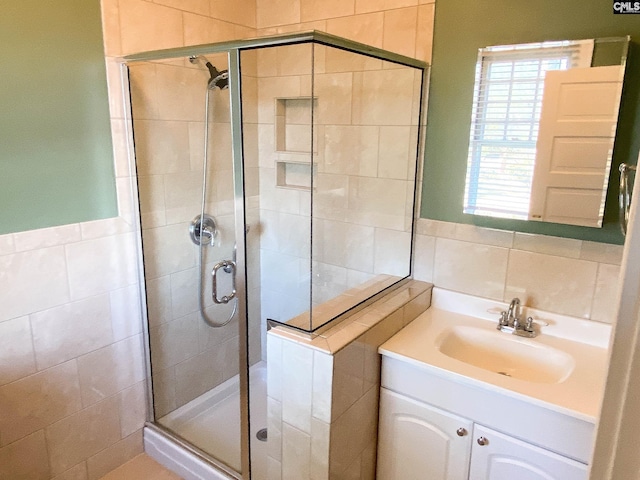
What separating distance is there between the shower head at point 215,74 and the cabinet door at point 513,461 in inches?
62.3

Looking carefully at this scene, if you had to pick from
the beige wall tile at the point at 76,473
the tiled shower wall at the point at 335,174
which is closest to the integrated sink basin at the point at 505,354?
the tiled shower wall at the point at 335,174

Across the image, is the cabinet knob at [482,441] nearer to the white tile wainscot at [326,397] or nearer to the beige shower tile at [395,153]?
the white tile wainscot at [326,397]

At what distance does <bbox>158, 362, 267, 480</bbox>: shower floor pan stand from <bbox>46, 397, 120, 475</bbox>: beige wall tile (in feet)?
0.82

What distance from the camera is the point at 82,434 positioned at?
193 cm

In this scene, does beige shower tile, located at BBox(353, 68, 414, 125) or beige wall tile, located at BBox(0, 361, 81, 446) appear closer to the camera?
beige wall tile, located at BBox(0, 361, 81, 446)

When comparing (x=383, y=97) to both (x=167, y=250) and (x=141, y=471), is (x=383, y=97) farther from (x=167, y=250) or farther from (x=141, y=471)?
(x=141, y=471)

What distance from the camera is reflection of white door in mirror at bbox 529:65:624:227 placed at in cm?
157

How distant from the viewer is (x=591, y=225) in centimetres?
165

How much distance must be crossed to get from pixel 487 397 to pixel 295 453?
27.2 inches

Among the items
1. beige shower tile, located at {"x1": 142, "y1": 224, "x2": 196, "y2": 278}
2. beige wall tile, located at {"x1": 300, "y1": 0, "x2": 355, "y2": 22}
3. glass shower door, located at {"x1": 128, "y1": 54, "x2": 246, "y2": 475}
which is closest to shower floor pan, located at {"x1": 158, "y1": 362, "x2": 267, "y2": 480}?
glass shower door, located at {"x1": 128, "y1": 54, "x2": 246, "y2": 475}

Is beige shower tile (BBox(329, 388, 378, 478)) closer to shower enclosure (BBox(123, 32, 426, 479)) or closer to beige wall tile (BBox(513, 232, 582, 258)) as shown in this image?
shower enclosure (BBox(123, 32, 426, 479))

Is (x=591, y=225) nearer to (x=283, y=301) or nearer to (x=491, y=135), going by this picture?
(x=491, y=135)

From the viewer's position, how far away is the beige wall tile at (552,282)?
1.73 meters

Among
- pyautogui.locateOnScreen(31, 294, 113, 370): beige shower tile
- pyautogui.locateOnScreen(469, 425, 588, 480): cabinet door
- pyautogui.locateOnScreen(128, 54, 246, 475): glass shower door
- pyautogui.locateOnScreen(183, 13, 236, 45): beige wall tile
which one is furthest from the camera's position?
pyautogui.locateOnScreen(183, 13, 236, 45): beige wall tile
